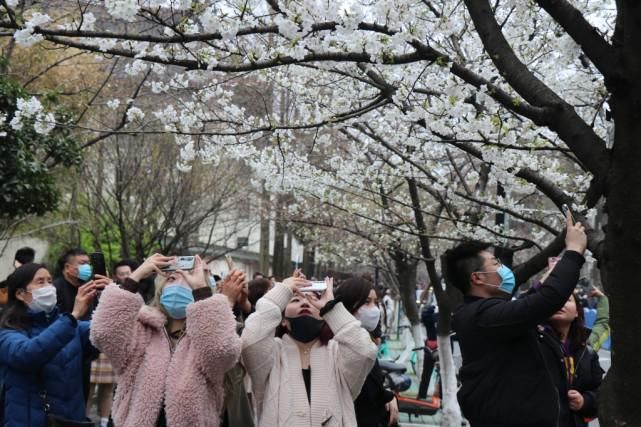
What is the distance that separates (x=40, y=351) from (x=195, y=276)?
4.00ft

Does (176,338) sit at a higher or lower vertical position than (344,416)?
higher

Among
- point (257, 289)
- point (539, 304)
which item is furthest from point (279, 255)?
point (539, 304)

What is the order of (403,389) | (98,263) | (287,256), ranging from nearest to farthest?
(98,263)
(403,389)
(287,256)

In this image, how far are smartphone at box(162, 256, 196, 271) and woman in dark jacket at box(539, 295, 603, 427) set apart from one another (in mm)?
1952

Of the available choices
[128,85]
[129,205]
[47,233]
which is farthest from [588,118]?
Answer: [47,233]

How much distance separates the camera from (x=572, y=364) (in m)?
4.79

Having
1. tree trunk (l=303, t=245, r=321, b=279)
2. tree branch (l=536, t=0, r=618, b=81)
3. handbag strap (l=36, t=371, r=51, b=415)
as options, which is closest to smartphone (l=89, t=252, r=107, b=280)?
handbag strap (l=36, t=371, r=51, b=415)

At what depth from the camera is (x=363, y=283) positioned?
222 inches

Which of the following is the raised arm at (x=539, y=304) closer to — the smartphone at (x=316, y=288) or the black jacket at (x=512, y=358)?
the black jacket at (x=512, y=358)

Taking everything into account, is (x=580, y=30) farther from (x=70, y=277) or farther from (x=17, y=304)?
(x=70, y=277)

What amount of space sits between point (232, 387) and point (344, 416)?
637 millimetres

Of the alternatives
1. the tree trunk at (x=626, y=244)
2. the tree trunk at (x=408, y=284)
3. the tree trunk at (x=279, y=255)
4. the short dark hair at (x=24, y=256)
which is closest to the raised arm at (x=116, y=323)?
the tree trunk at (x=626, y=244)

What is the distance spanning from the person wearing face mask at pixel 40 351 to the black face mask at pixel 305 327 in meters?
1.13

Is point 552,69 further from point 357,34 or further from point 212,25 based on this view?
point 212,25
